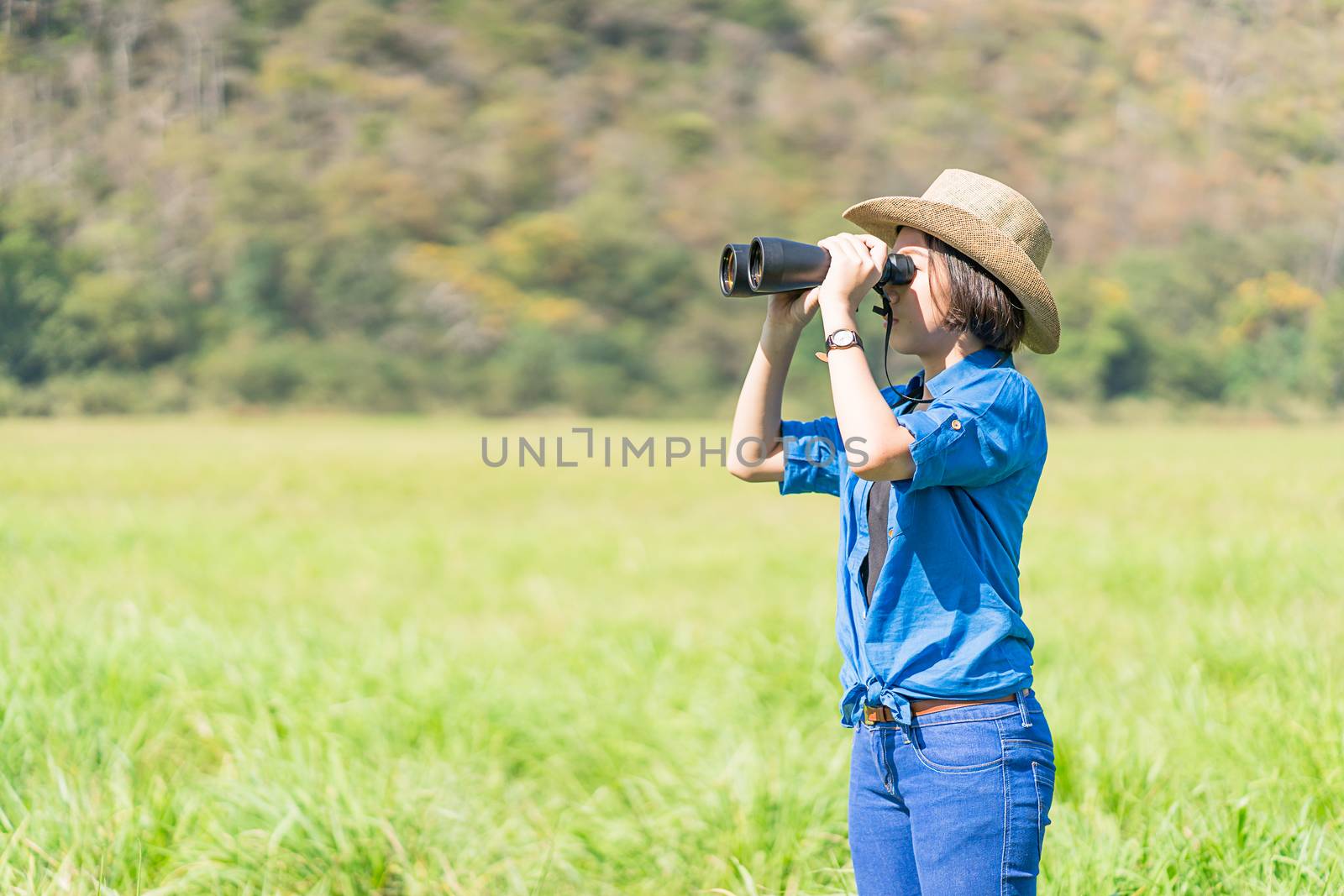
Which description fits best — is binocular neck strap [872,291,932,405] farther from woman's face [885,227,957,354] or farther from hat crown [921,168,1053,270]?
hat crown [921,168,1053,270]

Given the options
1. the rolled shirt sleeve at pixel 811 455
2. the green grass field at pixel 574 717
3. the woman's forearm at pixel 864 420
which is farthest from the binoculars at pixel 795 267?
the green grass field at pixel 574 717

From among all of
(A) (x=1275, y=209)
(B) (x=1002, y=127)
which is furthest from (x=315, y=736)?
(B) (x=1002, y=127)

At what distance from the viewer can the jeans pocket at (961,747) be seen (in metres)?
1.43

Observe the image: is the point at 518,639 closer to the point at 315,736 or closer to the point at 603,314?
the point at 315,736

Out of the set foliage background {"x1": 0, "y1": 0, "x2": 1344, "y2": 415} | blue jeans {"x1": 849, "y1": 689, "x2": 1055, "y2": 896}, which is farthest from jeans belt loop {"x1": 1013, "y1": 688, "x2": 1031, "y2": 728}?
foliage background {"x1": 0, "y1": 0, "x2": 1344, "y2": 415}

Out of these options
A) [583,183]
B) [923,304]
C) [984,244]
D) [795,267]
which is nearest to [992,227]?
[984,244]

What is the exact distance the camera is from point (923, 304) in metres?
1.56

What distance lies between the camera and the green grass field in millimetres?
2281

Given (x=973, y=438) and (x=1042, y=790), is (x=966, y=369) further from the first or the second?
(x=1042, y=790)

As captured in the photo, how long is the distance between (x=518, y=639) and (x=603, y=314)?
1152 inches

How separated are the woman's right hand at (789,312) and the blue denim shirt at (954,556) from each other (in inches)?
8.6

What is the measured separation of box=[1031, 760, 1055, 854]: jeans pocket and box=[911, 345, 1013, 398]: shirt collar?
505mm

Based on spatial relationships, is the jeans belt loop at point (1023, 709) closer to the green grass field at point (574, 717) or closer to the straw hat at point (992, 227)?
the straw hat at point (992, 227)

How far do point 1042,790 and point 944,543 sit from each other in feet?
1.12
